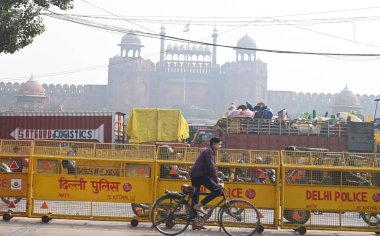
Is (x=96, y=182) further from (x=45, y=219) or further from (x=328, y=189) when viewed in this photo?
(x=328, y=189)

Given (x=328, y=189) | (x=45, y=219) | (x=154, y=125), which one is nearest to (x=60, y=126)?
(x=154, y=125)

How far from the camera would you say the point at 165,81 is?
12038 centimetres

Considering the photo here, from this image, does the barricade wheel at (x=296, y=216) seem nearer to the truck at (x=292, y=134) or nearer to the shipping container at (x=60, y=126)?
the shipping container at (x=60, y=126)

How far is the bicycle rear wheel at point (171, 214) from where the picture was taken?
27.7 feet

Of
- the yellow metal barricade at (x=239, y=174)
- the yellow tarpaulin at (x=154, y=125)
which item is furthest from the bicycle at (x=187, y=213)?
the yellow tarpaulin at (x=154, y=125)

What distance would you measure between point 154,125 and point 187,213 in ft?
51.5

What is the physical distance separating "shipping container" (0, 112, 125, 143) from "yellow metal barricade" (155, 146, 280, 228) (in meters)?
13.9

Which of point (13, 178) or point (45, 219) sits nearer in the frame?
point (45, 219)

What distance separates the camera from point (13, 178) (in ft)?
31.3

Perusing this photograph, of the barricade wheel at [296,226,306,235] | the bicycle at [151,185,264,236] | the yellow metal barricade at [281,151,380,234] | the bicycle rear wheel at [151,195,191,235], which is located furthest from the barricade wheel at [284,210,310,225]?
the bicycle rear wheel at [151,195,191,235]

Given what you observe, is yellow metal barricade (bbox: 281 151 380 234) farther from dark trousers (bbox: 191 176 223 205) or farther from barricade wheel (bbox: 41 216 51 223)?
barricade wheel (bbox: 41 216 51 223)

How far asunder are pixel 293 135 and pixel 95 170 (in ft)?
58.3

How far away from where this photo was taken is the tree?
13.0m

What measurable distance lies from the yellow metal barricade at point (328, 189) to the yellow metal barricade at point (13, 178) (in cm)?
397
